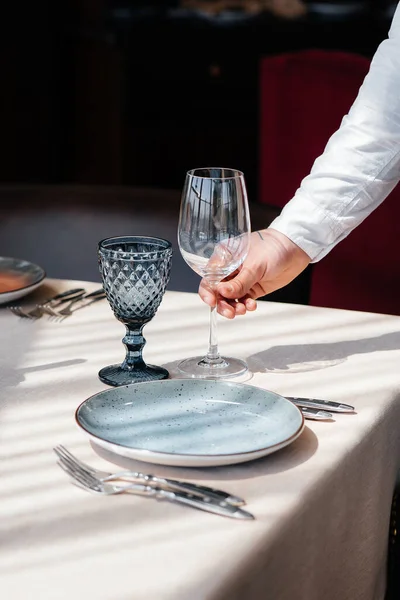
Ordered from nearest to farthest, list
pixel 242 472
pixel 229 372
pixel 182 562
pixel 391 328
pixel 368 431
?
pixel 182 562 → pixel 242 472 → pixel 368 431 → pixel 229 372 → pixel 391 328

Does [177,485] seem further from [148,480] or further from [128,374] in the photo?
[128,374]

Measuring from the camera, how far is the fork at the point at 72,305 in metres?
1.27

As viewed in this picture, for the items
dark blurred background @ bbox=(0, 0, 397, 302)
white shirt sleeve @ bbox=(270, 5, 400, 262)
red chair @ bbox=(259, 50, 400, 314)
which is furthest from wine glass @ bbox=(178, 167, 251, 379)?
dark blurred background @ bbox=(0, 0, 397, 302)

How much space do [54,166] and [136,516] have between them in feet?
13.1

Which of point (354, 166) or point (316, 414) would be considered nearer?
point (316, 414)

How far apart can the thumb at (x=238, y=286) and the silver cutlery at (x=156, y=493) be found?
15.4 inches

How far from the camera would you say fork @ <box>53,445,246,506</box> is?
2.33 feet

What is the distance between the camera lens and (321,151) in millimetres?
2402

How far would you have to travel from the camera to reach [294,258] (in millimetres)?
1262

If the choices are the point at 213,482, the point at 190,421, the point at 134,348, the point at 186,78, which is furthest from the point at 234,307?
the point at 186,78

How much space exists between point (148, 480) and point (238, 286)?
440 millimetres

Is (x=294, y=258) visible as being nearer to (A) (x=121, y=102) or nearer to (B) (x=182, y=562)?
(B) (x=182, y=562)

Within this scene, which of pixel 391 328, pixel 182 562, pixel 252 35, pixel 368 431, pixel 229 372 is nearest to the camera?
pixel 182 562

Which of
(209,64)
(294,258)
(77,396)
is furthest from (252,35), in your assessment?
(77,396)
